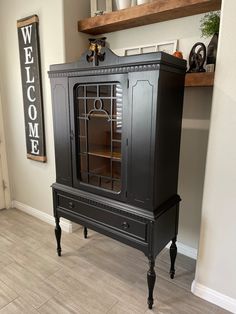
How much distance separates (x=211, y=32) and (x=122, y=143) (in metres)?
1.02

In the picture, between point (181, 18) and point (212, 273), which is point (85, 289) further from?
point (181, 18)

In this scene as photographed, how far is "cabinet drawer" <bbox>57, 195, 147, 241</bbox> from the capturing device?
1.63 m

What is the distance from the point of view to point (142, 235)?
1620mm

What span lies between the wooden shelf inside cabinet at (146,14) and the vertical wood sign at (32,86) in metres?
0.53

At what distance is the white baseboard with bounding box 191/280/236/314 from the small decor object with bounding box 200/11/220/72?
161 cm

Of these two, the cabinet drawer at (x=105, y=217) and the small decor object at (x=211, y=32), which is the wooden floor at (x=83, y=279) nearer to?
the cabinet drawer at (x=105, y=217)

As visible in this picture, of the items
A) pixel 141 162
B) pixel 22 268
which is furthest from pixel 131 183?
pixel 22 268

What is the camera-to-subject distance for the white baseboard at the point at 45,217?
269cm

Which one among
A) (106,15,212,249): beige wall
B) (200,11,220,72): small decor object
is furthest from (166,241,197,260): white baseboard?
(200,11,220,72): small decor object

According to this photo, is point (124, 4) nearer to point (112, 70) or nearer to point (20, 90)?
point (112, 70)

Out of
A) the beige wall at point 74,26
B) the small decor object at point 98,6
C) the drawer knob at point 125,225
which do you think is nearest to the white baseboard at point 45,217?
the drawer knob at point 125,225

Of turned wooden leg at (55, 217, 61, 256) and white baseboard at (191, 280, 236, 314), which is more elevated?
turned wooden leg at (55, 217, 61, 256)

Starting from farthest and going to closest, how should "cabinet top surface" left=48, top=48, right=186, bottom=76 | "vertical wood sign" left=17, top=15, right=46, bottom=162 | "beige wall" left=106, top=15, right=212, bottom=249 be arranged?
"vertical wood sign" left=17, top=15, right=46, bottom=162
"beige wall" left=106, top=15, right=212, bottom=249
"cabinet top surface" left=48, top=48, right=186, bottom=76

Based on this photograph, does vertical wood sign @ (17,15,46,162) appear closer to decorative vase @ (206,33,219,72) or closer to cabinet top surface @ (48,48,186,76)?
cabinet top surface @ (48,48,186,76)
